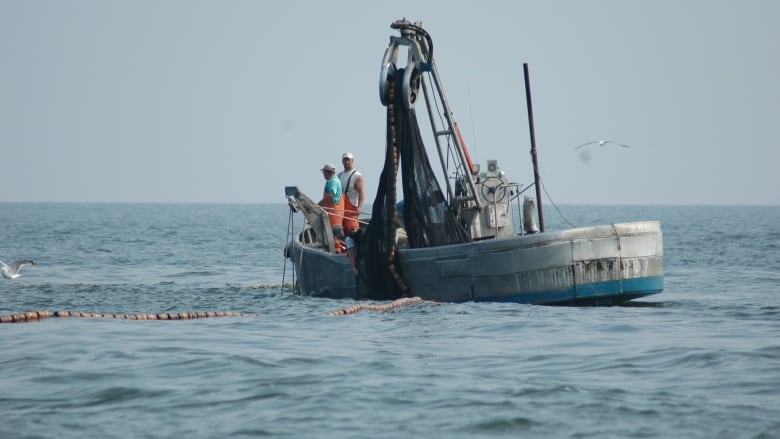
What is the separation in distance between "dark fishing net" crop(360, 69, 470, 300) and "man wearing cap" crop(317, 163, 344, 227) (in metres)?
1.97

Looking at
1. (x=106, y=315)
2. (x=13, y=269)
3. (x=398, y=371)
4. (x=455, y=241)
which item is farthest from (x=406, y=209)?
(x=13, y=269)

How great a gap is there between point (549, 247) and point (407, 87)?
3435 mm

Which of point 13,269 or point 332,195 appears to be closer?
point 332,195

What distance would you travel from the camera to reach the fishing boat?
16.2 m

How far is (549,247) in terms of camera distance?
16.0m

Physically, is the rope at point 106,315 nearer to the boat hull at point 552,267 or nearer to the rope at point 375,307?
the rope at point 375,307

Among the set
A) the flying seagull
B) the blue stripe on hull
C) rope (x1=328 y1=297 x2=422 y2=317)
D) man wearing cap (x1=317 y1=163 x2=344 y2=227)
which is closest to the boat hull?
the blue stripe on hull

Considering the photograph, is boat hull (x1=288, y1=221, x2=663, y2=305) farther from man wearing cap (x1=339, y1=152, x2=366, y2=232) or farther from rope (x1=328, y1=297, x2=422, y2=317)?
man wearing cap (x1=339, y1=152, x2=366, y2=232)

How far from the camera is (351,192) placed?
19.6 m

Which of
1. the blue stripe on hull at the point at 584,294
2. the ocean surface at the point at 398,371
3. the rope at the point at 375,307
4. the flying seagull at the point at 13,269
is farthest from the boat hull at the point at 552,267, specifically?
the flying seagull at the point at 13,269

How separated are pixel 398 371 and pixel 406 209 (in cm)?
619

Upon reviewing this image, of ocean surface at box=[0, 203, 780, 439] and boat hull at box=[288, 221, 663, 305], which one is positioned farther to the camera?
boat hull at box=[288, 221, 663, 305]

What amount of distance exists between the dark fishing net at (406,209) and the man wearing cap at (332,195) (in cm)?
197

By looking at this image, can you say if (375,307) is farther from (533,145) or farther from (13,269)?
(13,269)
